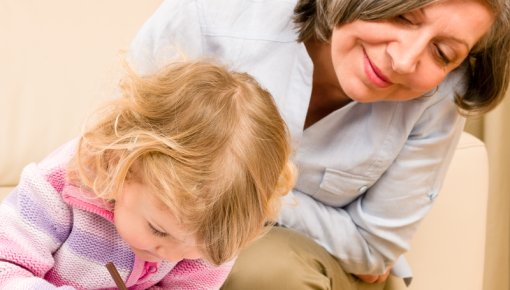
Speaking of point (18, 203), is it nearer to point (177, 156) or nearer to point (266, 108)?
point (177, 156)

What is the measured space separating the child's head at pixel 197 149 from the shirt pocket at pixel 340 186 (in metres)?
0.37

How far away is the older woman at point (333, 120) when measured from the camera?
131 cm

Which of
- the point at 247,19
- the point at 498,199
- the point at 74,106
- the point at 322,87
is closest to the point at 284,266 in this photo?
the point at 322,87

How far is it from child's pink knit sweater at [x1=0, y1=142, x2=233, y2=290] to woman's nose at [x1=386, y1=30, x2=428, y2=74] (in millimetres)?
416

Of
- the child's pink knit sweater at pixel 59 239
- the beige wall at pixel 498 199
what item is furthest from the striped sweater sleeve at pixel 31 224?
the beige wall at pixel 498 199

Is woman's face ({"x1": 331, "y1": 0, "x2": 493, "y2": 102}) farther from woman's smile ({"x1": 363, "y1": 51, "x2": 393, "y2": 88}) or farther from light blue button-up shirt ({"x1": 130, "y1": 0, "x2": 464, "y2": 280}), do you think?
light blue button-up shirt ({"x1": 130, "y1": 0, "x2": 464, "y2": 280})

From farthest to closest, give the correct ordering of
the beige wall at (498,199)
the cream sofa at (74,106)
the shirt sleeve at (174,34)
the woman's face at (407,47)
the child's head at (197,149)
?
the beige wall at (498,199) < the cream sofa at (74,106) < the shirt sleeve at (174,34) < the woman's face at (407,47) < the child's head at (197,149)

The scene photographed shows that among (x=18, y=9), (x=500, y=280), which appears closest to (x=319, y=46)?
(x=18, y=9)

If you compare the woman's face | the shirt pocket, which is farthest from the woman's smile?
the shirt pocket

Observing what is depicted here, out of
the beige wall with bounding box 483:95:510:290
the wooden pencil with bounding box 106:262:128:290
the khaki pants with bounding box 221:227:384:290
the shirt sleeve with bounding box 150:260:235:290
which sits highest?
the wooden pencil with bounding box 106:262:128:290

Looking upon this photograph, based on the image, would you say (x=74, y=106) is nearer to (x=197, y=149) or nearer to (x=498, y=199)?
(x=197, y=149)

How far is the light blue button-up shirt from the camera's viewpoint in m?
1.37

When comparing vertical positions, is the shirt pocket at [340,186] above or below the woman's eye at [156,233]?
below

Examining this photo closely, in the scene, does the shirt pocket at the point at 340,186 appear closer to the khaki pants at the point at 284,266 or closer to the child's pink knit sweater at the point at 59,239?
the khaki pants at the point at 284,266
